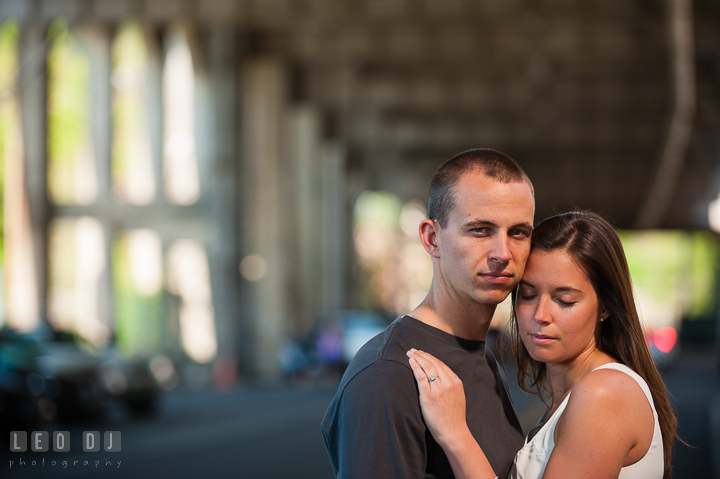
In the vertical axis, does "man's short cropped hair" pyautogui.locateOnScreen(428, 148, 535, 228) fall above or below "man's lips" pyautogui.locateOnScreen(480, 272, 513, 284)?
above

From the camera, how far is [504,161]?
127 inches

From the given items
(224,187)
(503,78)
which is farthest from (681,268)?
(224,187)

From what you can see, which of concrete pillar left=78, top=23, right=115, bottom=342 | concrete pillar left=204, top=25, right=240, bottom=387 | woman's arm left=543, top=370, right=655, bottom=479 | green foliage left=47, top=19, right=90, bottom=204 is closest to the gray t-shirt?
woman's arm left=543, top=370, right=655, bottom=479

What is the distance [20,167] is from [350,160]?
1083 inches

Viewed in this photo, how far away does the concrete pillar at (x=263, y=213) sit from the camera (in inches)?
1292

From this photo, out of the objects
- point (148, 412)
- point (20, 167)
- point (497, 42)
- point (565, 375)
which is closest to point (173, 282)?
point (20, 167)

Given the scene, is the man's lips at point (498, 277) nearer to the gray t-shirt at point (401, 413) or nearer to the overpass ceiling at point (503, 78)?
the gray t-shirt at point (401, 413)

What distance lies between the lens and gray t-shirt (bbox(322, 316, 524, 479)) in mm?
2859

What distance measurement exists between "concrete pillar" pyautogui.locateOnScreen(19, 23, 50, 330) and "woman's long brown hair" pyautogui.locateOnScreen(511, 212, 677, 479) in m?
30.8

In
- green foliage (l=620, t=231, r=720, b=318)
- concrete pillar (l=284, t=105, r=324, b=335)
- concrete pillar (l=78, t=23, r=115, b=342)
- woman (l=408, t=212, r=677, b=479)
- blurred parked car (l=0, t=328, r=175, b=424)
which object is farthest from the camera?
green foliage (l=620, t=231, r=720, b=318)

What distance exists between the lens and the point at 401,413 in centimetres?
293

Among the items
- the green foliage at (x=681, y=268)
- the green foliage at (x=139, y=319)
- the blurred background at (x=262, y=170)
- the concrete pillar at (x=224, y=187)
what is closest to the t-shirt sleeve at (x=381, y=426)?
the blurred background at (x=262, y=170)

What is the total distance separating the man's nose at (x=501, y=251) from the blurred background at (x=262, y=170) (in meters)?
7.64

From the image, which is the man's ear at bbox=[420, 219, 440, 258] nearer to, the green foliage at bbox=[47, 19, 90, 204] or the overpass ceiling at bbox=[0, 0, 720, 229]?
the overpass ceiling at bbox=[0, 0, 720, 229]
